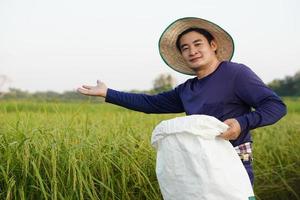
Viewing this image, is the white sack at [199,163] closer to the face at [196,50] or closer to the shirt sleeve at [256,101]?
the shirt sleeve at [256,101]

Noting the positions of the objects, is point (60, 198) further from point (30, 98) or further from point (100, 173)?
point (30, 98)

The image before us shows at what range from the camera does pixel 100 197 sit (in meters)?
2.35

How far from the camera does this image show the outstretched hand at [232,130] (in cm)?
164

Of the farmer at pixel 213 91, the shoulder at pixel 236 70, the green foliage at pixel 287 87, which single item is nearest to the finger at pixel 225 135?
the farmer at pixel 213 91

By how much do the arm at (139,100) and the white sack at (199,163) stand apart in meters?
0.63

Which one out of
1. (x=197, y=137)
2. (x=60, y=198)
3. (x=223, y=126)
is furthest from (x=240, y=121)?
(x=60, y=198)

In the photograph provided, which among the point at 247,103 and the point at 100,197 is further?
the point at 100,197

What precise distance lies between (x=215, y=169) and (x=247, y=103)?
1.34 feet

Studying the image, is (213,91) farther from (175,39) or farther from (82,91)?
(82,91)

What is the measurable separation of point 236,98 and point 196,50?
0.26 metres

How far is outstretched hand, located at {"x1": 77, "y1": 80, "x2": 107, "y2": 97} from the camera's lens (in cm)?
224

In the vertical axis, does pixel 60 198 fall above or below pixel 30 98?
below

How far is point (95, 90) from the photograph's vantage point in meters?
2.26

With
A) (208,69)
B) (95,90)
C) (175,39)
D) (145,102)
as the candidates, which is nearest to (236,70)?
(208,69)
